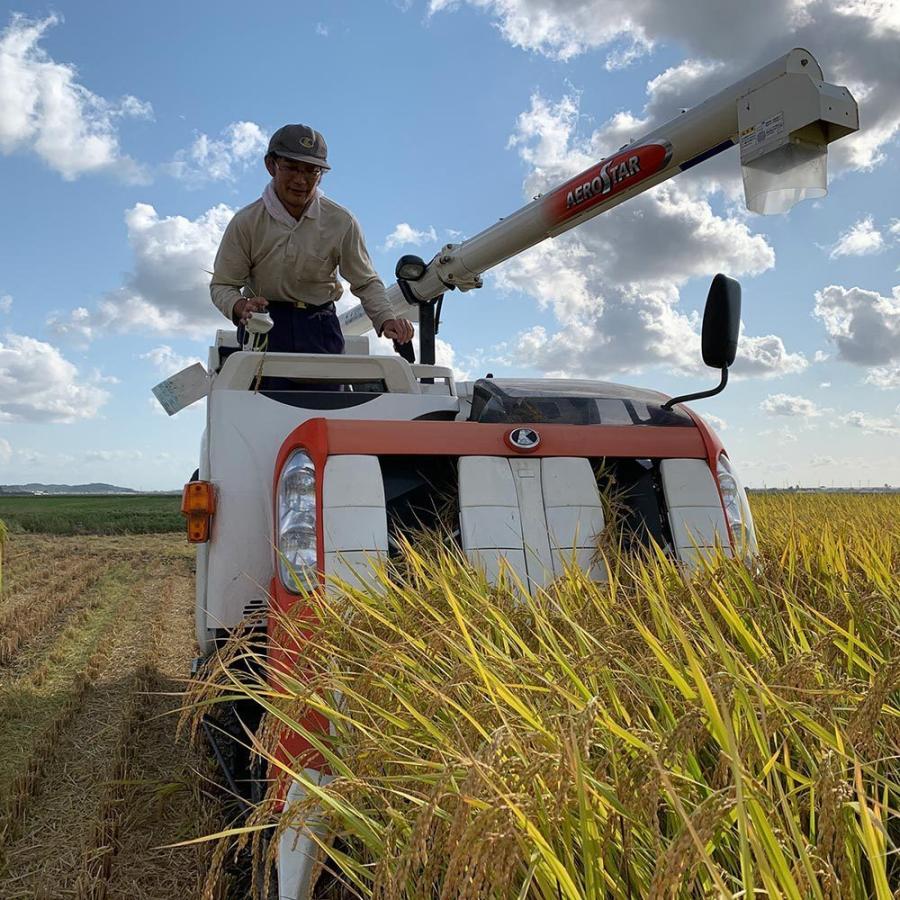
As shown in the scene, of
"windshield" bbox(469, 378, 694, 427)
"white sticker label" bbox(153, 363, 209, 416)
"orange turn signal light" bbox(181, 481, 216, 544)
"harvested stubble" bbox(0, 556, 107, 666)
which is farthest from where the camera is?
"harvested stubble" bbox(0, 556, 107, 666)

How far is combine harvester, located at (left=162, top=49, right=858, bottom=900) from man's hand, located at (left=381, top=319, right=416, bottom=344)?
1.26ft

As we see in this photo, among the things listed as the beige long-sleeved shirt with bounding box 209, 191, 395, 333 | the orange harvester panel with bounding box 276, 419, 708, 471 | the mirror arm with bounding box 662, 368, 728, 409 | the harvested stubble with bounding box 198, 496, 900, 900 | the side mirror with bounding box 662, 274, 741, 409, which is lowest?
the harvested stubble with bounding box 198, 496, 900, 900

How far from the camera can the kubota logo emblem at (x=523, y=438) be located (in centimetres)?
Answer: 305

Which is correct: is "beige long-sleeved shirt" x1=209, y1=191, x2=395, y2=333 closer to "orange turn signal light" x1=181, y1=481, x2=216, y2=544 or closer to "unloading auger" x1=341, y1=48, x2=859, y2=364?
"orange turn signal light" x1=181, y1=481, x2=216, y2=544

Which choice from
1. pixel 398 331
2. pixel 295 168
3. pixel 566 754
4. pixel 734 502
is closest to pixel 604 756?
pixel 566 754

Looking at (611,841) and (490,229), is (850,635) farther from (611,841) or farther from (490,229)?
(490,229)

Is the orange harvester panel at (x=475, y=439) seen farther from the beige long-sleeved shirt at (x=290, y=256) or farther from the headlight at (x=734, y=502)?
the beige long-sleeved shirt at (x=290, y=256)

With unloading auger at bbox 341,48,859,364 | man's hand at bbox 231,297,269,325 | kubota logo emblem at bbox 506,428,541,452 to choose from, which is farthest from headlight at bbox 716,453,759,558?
man's hand at bbox 231,297,269,325

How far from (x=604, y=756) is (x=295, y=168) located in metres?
3.50

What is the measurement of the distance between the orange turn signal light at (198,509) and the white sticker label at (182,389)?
1145 mm

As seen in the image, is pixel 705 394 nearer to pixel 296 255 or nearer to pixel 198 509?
pixel 198 509

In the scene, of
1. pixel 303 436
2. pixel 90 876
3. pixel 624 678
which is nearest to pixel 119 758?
pixel 90 876

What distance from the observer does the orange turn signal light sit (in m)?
2.97

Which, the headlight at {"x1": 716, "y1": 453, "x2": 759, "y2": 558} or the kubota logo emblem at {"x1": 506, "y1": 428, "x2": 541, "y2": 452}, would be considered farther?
the headlight at {"x1": 716, "y1": 453, "x2": 759, "y2": 558}
